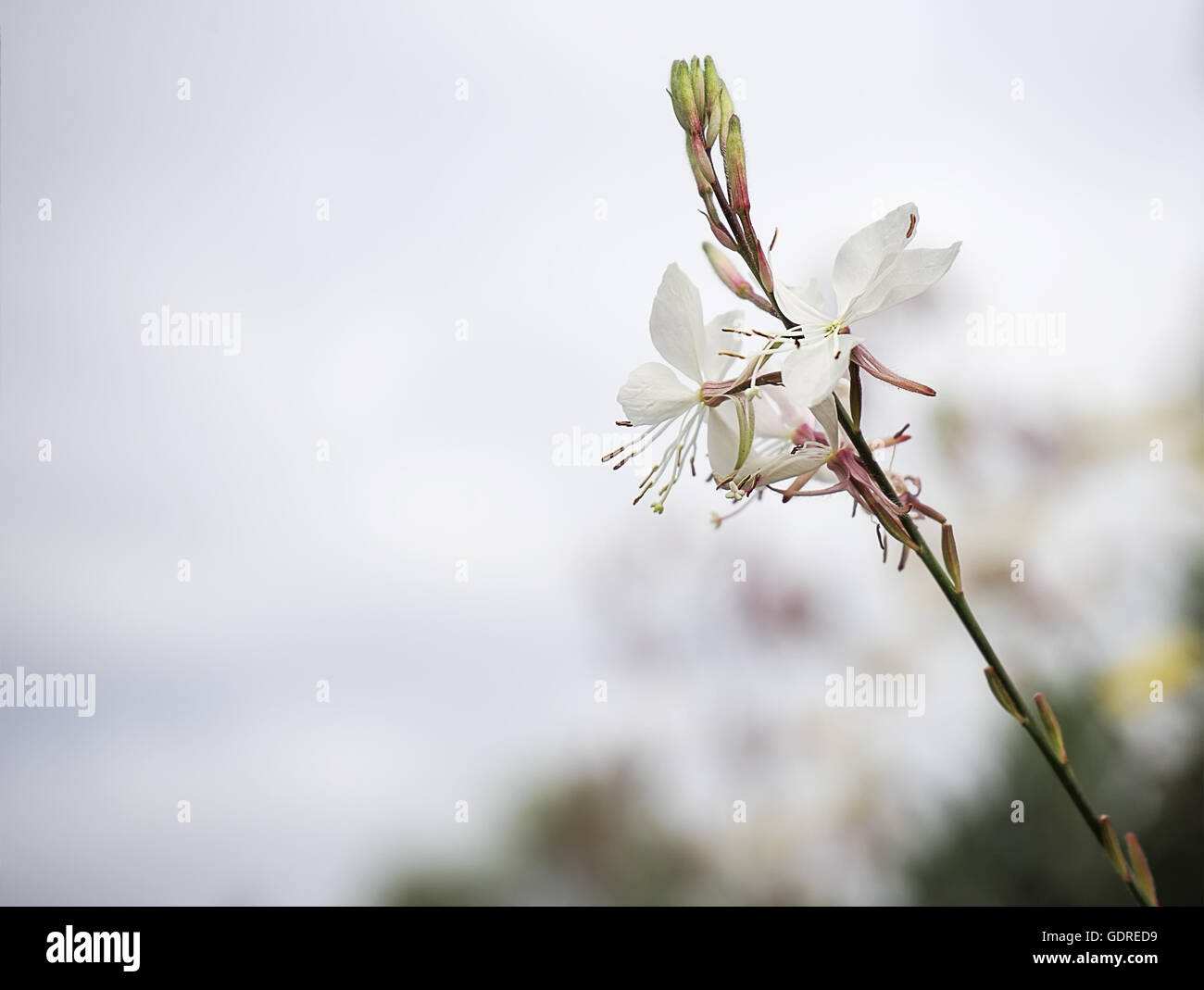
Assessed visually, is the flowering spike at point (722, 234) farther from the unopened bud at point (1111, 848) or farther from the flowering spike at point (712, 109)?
the unopened bud at point (1111, 848)

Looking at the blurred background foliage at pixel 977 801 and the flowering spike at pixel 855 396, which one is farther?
the blurred background foliage at pixel 977 801

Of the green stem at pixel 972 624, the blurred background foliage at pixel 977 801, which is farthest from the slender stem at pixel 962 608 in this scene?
the blurred background foliage at pixel 977 801

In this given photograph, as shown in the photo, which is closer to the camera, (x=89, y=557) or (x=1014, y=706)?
(x=1014, y=706)

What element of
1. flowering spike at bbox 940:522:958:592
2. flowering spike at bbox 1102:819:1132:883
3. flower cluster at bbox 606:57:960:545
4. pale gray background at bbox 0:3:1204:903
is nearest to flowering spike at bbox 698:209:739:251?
flower cluster at bbox 606:57:960:545

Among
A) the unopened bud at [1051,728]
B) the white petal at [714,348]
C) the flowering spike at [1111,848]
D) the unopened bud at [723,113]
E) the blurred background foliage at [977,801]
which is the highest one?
the unopened bud at [723,113]

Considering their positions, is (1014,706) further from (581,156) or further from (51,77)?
(51,77)

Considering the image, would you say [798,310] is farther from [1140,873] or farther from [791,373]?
[1140,873]

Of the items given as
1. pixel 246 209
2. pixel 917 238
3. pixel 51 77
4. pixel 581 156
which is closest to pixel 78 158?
pixel 51 77
